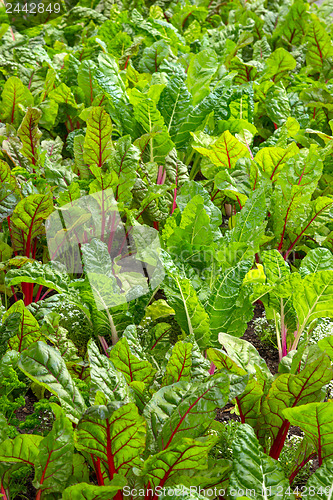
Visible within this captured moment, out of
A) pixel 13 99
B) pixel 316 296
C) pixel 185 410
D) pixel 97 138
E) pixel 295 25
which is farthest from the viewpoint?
pixel 295 25

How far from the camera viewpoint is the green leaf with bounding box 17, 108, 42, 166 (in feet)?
6.63

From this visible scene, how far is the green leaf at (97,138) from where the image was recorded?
72.1 inches

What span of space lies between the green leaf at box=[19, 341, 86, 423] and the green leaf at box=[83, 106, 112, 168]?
86cm

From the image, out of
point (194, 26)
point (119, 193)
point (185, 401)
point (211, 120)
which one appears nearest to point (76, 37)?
point (194, 26)

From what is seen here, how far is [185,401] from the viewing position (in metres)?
1.10

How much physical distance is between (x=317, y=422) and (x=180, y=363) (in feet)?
1.09

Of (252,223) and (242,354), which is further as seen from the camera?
(252,223)

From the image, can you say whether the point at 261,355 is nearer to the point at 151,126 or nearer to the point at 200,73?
the point at 151,126

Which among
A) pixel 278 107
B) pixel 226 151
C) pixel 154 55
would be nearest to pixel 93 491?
pixel 226 151

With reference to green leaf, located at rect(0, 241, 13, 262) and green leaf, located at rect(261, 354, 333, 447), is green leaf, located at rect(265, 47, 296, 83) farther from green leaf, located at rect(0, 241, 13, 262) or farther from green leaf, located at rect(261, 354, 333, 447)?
green leaf, located at rect(261, 354, 333, 447)

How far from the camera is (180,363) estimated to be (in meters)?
1.23

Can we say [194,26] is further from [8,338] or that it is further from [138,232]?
[8,338]

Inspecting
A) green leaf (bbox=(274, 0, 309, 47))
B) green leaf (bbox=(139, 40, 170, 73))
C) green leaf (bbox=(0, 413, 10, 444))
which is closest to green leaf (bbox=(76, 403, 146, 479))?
green leaf (bbox=(0, 413, 10, 444))

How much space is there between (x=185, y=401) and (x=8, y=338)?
0.51 metres
